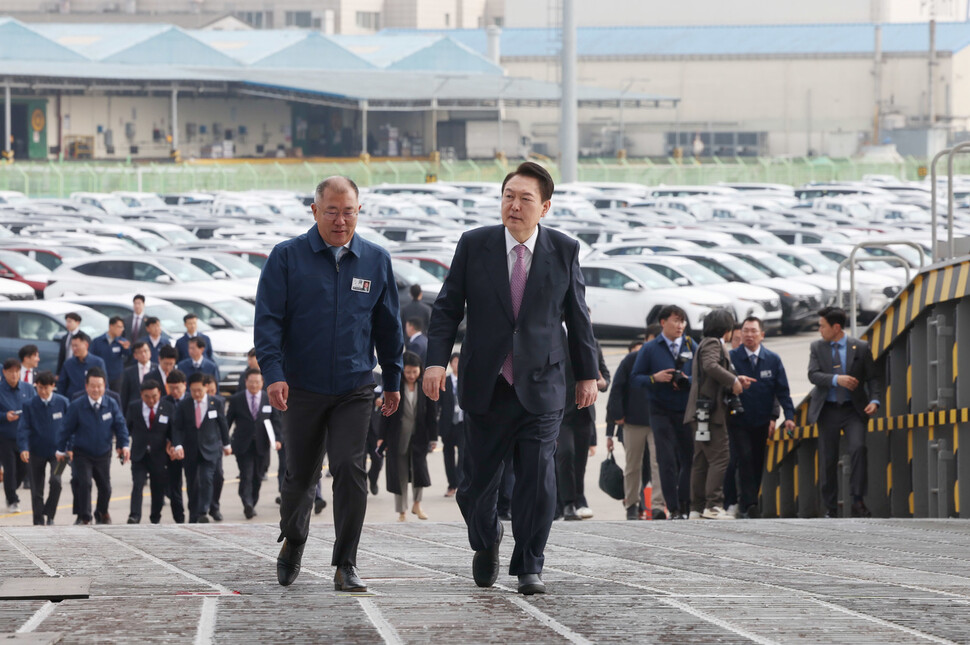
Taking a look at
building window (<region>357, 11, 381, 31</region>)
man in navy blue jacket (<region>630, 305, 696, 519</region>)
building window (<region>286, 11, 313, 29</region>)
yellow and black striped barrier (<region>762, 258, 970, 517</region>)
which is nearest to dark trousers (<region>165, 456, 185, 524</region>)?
man in navy blue jacket (<region>630, 305, 696, 519</region>)

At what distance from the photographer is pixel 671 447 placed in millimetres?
13047

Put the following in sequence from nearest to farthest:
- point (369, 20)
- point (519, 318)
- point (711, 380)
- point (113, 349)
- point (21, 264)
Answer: point (519, 318)
point (711, 380)
point (113, 349)
point (21, 264)
point (369, 20)

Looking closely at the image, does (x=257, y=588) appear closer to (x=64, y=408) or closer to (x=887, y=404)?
(x=887, y=404)

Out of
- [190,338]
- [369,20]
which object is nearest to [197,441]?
[190,338]

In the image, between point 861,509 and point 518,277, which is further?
point 861,509

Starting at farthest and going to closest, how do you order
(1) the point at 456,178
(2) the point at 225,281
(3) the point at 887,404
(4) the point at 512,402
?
(1) the point at 456,178 < (2) the point at 225,281 < (3) the point at 887,404 < (4) the point at 512,402

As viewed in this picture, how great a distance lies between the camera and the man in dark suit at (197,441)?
48.3ft

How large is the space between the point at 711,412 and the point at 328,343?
271 inches

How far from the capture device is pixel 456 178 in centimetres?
7712

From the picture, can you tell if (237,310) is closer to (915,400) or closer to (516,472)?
(915,400)

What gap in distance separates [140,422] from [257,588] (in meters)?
8.94

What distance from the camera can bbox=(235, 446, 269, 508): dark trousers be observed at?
15305mm

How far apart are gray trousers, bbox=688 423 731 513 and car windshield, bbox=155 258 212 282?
18.0 meters

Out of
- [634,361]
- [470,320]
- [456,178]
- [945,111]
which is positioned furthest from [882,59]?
[470,320]
